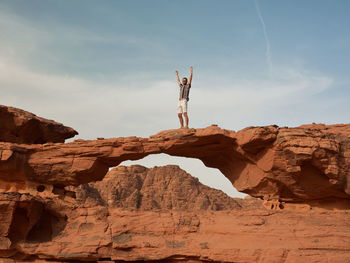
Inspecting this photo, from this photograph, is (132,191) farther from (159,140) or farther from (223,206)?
(159,140)

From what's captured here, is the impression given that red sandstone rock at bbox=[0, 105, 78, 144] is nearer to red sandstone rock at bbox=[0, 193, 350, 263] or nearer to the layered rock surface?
the layered rock surface

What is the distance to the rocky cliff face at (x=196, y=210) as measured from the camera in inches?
516

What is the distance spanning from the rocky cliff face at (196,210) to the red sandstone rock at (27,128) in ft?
6.61

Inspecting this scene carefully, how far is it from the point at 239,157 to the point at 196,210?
8.25 feet

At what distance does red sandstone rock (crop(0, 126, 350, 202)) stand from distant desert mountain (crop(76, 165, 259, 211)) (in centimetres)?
1433

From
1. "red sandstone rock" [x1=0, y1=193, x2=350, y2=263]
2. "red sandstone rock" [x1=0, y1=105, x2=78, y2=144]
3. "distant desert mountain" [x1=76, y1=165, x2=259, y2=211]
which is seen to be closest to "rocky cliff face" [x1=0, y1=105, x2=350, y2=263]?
"red sandstone rock" [x1=0, y1=193, x2=350, y2=263]

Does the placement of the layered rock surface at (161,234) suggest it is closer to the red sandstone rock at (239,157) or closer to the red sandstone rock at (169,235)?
the red sandstone rock at (169,235)

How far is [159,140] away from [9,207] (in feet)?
17.5

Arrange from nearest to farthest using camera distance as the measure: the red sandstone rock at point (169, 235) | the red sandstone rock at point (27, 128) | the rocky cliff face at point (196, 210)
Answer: the red sandstone rock at point (169, 235), the rocky cliff face at point (196, 210), the red sandstone rock at point (27, 128)

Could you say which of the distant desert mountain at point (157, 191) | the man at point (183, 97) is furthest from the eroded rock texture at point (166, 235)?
the distant desert mountain at point (157, 191)

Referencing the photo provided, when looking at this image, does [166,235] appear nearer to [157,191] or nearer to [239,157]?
[239,157]

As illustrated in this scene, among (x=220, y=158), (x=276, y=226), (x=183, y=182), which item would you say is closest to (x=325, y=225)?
(x=276, y=226)

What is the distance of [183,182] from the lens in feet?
112

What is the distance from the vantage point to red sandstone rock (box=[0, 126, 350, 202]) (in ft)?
46.2
